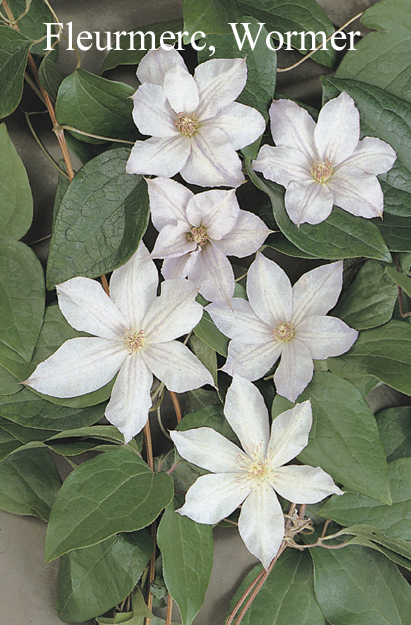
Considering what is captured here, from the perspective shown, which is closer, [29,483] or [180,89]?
[180,89]

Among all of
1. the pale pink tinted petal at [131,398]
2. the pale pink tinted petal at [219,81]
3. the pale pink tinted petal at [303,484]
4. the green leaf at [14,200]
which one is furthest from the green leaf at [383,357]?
the green leaf at [14,200]

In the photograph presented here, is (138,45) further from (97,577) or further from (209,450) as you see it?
(97,577)

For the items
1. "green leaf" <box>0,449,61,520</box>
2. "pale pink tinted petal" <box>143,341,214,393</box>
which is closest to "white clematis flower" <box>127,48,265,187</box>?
"pale pink tinted petal" <box>143,341,214,393</box>

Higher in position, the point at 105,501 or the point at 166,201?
the point at 166,201

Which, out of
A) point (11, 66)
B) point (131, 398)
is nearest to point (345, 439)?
point (131, 398)

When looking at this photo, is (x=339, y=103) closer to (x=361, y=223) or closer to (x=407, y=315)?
(x=361, y=223)

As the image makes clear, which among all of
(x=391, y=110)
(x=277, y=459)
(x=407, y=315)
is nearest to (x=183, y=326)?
(x=277, y=459)

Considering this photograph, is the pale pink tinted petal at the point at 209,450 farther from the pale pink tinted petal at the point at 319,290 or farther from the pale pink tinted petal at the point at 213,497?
the pale pink tinted petal at the point at 319,290

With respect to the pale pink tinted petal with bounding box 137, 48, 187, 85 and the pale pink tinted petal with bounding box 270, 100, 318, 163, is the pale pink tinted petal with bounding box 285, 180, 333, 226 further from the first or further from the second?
the pale pink tinted petal with bounding box 137, 48, 187, 85
